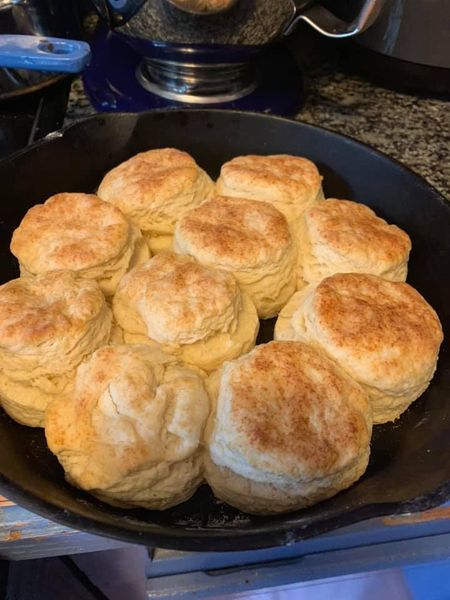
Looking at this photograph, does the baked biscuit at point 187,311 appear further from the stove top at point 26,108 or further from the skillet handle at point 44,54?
the stove top at point 26,108

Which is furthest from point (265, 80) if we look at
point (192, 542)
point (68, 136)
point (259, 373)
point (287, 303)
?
point (192, 542)

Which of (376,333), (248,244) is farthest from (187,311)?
(376,333)

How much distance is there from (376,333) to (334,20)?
1.02 m

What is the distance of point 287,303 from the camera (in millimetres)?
1201

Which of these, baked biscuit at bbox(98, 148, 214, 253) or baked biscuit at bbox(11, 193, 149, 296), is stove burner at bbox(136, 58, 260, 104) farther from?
baked biscuit at bbox(11, 193, 149, 296)

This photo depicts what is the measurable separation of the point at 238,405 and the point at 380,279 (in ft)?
1.43

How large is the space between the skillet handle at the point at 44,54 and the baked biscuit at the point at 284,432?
2.75ft

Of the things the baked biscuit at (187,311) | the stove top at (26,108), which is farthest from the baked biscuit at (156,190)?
the stove top at (26,108)

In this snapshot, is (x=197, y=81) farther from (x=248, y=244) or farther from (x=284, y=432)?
(x=284, y=432)

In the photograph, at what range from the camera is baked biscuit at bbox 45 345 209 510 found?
85 cm

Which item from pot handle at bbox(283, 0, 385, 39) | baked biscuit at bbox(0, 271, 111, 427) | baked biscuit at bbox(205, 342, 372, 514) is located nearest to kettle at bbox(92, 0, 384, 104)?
pot handle at bbox(283, 0, 385, 39)

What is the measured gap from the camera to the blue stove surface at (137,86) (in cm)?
169

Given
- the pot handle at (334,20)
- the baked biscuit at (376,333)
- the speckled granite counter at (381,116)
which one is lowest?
the baked biscuit at (376,333)

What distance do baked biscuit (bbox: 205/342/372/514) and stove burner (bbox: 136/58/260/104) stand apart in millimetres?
1028
